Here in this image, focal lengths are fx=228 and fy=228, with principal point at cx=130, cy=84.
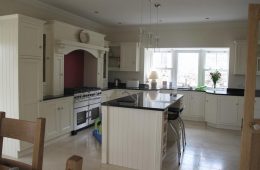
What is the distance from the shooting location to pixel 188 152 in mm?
3951

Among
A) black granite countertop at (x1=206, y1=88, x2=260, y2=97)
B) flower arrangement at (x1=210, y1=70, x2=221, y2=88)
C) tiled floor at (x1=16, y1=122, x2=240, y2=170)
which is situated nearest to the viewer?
tiled floor at (x1=16, y1=122, x2=240, y2=170)

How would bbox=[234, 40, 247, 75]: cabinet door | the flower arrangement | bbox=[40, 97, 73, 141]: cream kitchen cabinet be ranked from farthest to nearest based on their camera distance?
the flower arrangement → bbox=[234, 40, 247, 75]: cabinet door → bbox=[40, 97, 73, 141]: cream kitchen cabinet

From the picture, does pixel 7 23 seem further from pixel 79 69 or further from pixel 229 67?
pixel 229 67

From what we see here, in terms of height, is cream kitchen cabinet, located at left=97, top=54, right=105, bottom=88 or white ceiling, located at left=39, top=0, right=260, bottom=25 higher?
white ceiling, located at left=39, top=0, right=260, bottom=25

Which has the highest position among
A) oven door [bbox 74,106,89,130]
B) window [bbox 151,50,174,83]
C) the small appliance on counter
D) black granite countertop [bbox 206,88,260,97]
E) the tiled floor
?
window [bbox 151,50,174,83]

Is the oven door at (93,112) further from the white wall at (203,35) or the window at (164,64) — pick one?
the window at (164,64)

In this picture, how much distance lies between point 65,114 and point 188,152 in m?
2.41

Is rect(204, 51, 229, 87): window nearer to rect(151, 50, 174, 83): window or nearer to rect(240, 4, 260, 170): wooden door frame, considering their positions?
rect(151, 50, 174, 83): window

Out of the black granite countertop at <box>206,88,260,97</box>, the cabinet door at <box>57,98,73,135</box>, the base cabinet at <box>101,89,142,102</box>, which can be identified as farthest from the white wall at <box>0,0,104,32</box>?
the black granite countertop at <box>206,88,260,97</box>

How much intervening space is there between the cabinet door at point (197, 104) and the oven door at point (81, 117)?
116 inches

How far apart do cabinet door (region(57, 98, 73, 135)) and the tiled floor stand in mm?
206

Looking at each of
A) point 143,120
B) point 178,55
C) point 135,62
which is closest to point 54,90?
point 143,120

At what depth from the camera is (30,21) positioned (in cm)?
354

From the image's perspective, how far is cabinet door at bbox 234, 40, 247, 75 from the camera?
224 inches
